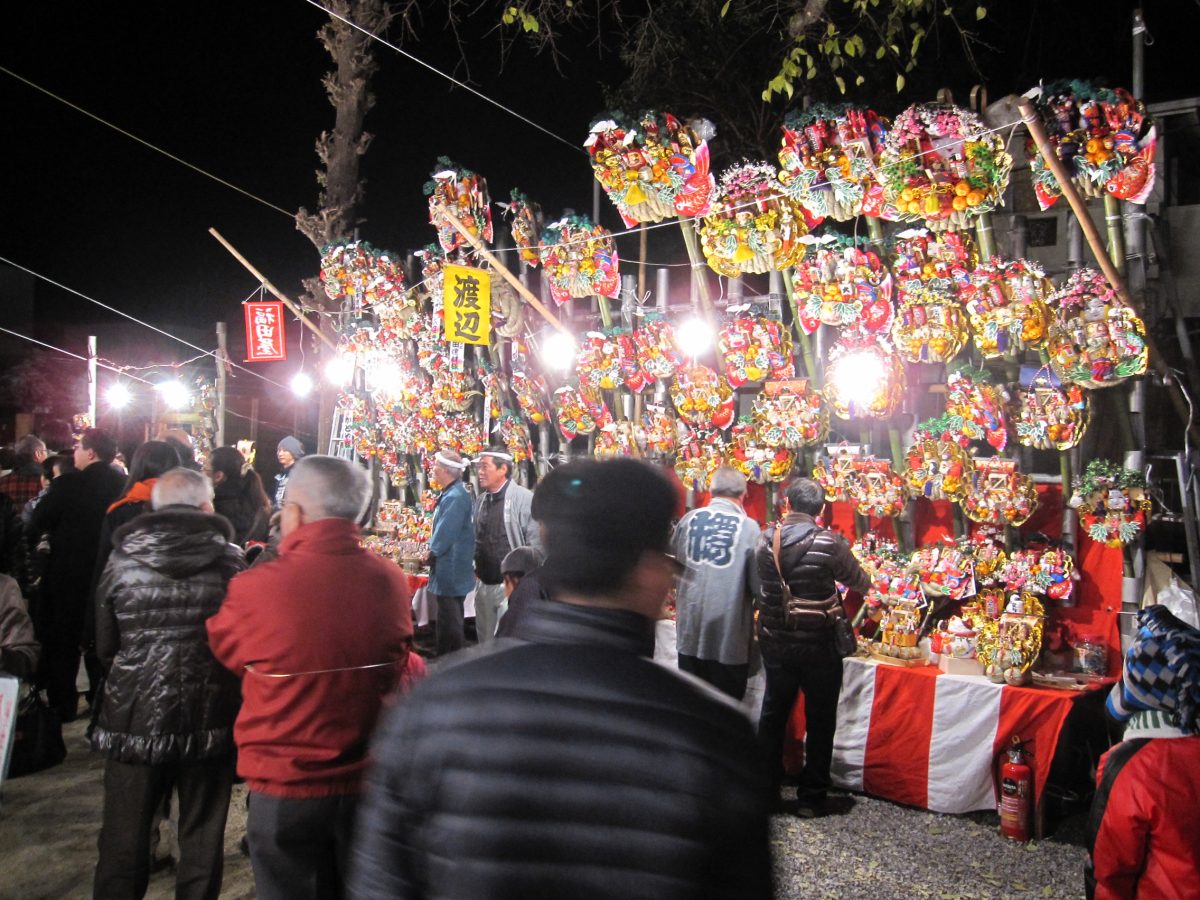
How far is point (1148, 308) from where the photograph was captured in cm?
517

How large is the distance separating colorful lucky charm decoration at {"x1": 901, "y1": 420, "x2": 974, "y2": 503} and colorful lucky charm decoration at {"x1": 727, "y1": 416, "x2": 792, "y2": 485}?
0.95 meters

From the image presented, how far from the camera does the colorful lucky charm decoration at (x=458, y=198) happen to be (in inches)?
324

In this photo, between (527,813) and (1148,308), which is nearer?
(527,813)

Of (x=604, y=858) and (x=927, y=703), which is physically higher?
(x=604, y=858)

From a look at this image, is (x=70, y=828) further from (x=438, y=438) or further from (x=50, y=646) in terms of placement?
(x=438, y=438)

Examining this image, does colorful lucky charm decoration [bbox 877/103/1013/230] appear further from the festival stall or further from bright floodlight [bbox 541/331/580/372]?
bright floodlight [bbox 541/331/580/372]

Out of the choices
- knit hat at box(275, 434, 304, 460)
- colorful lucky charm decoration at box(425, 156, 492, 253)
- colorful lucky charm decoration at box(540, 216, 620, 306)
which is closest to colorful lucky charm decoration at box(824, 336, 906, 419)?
colorful lucky charm decoration at box(540, 216, 620, 306)

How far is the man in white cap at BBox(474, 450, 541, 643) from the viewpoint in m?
6.89

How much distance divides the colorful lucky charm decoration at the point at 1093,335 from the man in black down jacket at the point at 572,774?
14.3ft

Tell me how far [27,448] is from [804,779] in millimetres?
7207

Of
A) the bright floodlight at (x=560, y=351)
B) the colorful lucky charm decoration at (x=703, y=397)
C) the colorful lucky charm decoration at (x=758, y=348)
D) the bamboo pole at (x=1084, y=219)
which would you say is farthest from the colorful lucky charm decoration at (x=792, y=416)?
the bright floodlight at (x=560, y=351)

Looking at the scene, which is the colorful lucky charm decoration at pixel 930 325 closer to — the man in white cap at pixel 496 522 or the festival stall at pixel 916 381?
the festival stall at pixel 916 381

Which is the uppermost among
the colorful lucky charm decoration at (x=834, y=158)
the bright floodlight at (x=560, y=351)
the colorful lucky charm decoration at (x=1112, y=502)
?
the colorful lucky charm decoration at (x=834, y=158)

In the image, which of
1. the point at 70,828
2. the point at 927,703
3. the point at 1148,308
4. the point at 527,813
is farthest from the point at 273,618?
the point at 1148,308
